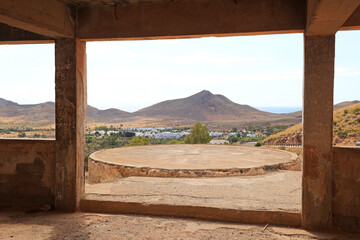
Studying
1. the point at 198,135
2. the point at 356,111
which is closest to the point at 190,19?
the point at 198,135

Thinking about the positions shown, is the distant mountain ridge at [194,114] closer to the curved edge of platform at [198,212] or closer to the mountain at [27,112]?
the mountain at [27,112]

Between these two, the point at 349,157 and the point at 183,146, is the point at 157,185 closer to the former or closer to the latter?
the point at 349,157

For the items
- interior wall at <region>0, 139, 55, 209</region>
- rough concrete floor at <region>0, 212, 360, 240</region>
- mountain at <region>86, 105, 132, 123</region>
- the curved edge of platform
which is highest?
mountain at <region>86, 105, 132, 123</region>

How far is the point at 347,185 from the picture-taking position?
16.0ft

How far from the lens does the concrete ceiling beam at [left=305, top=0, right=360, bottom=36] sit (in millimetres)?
3357

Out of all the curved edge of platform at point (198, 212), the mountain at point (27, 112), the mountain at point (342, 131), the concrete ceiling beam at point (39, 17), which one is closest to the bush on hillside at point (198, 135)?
the mountain at point (342, 131)

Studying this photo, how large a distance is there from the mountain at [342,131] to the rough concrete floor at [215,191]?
20.8 metres

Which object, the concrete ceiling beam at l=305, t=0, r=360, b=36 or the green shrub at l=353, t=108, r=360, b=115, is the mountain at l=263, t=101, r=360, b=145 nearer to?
the green shrub at l=353, t=108, r=360, b=115

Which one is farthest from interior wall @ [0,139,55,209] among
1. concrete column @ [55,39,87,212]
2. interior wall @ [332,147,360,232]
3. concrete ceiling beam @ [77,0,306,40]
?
interior wall @ [332,147,360,232]

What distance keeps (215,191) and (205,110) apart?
10233cm

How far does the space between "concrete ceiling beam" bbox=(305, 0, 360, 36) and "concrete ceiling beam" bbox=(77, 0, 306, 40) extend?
20.2 inches

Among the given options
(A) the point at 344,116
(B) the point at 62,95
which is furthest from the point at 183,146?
(A) the point at 344,116

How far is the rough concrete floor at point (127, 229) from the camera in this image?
4691mm

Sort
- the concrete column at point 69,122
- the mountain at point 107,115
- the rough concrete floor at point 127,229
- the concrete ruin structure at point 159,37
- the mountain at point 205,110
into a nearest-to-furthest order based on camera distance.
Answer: the rough concrete floor at point 127,229, the concrete ruin structure at point 159,37, the concrete column at point 69,122, the mountain at point 107,115, the mountain at point 205,110
